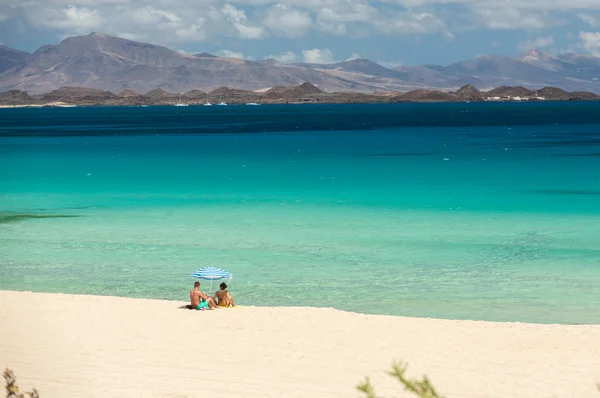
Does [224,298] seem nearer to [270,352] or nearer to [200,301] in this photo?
[200,301]

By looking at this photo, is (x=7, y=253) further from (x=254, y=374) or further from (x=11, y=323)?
(x=254, y=374)

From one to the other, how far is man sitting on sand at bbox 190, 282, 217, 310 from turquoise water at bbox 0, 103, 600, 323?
197 cm

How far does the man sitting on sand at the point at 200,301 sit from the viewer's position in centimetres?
2002

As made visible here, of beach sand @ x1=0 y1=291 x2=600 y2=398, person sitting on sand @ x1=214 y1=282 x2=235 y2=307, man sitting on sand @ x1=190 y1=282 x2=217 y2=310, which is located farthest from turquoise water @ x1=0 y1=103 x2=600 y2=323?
beach sand @ x1=0 y1=291 x2=600 y2=398

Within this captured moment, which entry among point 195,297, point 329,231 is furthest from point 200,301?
point 329,231

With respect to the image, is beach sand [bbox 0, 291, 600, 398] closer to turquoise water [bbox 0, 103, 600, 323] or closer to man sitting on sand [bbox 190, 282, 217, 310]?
man sitting on sand [bbox 190, 282, 217, 310]

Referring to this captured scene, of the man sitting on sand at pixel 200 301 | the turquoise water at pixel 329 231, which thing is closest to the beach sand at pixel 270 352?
the man sitting on sand at pixel 200 301

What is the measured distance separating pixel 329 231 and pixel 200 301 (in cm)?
1291

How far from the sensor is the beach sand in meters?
14.5

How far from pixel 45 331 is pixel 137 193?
29044mm

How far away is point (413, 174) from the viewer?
5528 centimetres

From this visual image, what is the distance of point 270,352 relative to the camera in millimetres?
16531

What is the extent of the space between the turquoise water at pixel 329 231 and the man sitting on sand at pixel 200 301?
197cm

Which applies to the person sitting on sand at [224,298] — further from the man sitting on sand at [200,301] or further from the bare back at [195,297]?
the bare back at [195,297]
